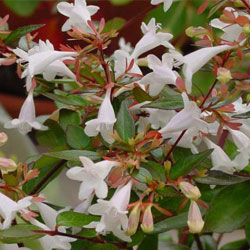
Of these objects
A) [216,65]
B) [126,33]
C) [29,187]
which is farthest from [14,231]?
[126,33]

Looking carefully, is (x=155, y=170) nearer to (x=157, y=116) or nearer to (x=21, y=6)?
(x=157, y=116)

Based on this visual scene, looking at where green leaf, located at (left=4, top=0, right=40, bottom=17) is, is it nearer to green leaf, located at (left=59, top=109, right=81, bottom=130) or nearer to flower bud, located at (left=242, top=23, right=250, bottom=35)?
green leaf, located at (left=59, top=109, right=81, bottom=130)

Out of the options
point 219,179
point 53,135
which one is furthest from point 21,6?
point 219,179

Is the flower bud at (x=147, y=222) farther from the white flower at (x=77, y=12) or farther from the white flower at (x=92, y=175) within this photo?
the white flower at (x=77, y=12)

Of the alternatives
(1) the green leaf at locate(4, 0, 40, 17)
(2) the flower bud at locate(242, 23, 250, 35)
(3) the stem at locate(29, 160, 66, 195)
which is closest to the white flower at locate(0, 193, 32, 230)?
(3) the stem at locate(29, 160, 66, 195)

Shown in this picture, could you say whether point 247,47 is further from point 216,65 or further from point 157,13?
point 157,13

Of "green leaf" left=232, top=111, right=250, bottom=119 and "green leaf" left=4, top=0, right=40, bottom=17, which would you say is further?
"green leaf" left=4, top=0, right=40, bottom=17

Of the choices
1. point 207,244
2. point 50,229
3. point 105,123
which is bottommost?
point 207,244
